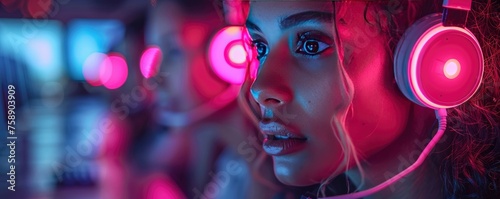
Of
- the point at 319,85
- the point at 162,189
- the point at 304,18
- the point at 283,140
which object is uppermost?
the point at 304,18

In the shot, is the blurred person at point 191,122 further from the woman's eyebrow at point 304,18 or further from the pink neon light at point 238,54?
the woman's eyebrow at point 304,18

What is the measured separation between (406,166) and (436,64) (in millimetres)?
305

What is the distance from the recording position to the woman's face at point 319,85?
1186 mm

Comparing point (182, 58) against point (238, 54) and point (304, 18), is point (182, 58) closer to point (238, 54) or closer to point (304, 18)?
point (238, 54)

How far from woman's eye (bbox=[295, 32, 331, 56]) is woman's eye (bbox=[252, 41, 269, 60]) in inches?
4.0

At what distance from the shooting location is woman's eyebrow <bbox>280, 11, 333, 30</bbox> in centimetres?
117

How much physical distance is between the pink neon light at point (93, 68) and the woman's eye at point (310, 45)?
18.4 inches

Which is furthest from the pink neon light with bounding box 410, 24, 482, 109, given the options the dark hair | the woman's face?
the dark hair

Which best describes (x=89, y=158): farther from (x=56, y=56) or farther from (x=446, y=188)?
(x=446, y=188)

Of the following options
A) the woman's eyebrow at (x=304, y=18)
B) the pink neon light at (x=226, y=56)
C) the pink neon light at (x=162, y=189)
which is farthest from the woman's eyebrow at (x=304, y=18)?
the pink neon light at (x=162, y=189)

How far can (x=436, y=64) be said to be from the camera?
1.10 m

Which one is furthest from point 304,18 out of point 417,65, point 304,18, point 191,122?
point 191,122

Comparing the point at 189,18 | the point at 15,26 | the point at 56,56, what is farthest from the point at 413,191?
the point at 15,26

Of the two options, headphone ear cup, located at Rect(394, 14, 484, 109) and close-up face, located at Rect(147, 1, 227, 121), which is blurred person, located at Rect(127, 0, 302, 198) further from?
headphone ear cup, located at Rect(394, 14, 484, 109)
